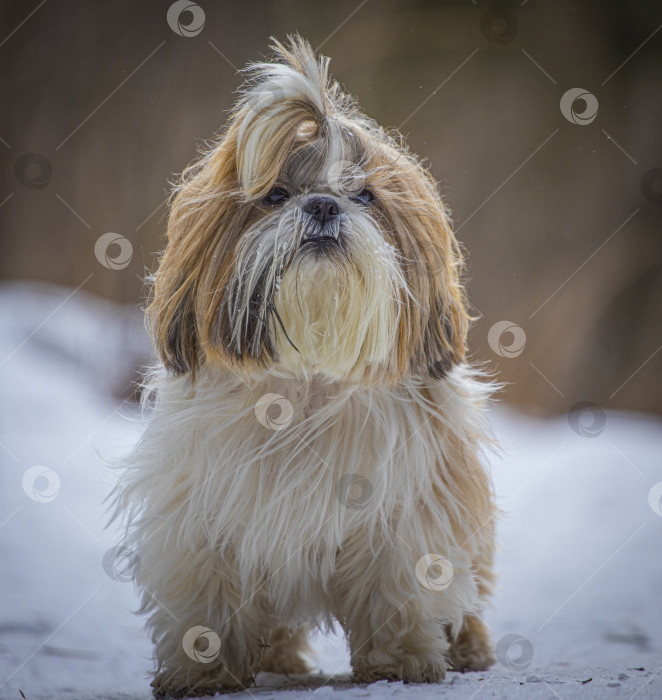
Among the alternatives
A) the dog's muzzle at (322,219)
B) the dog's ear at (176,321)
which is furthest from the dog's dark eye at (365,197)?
the dog's ear at (176,321)

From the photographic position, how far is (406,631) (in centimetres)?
237

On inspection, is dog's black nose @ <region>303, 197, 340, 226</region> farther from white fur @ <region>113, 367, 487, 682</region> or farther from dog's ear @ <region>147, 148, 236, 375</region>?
white fur @ <region>113, 367, 487, 682</region>

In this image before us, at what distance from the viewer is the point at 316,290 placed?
6.94ft

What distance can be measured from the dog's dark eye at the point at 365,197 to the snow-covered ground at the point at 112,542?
915mm

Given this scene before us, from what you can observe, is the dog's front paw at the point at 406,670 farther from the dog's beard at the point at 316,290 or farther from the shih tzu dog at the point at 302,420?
the dog's beard at the point at 316,290

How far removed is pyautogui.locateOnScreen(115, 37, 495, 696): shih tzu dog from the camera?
2.17 meters

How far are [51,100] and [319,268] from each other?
487 centimetres

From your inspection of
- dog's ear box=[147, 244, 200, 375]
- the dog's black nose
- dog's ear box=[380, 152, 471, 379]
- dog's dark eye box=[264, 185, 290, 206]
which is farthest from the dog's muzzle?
dog's ear box=[147, 244, 200, 375]

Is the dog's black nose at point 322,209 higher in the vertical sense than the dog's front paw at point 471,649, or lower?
higher

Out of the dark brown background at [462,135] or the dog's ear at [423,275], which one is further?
the dark brown background at [462,135]

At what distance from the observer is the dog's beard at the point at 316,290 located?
82.3 inches

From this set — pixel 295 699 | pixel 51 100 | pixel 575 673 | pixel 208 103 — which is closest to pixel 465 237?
pixel 208 103

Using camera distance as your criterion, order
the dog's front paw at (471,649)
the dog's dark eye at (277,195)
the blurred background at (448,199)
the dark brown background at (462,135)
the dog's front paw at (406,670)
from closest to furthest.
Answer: the dog's dark eye at (277,195) < the dog's front paw at (406,670) < the dog's front paw at (471,649) < the blurred background at (448,199) < the dark brown background at (462,135)

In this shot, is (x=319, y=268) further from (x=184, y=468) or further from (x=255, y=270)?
(x=184, y=468)
